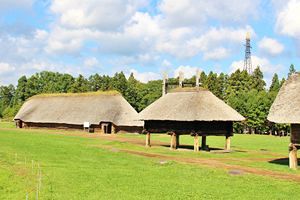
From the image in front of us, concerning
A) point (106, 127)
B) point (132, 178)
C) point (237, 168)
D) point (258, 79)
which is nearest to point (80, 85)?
point (258, 79)

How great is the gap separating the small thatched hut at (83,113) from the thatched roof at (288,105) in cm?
3371

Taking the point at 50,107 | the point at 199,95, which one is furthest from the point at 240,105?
the point at 199,95

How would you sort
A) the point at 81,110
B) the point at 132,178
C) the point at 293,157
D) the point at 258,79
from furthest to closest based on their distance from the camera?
the point at 258,79 < the point at 81,110 < the point at 293,157 < the point at 132,178

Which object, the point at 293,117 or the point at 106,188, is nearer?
the point at 106,188

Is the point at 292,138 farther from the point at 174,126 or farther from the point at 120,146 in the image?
the point at 120,146

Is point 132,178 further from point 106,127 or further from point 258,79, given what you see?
point 258,79

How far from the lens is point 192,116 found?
38531 mm

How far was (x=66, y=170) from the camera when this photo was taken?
2458 cm

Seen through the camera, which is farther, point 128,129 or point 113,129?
point 128,129

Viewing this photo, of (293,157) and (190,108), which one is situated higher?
(190,108)

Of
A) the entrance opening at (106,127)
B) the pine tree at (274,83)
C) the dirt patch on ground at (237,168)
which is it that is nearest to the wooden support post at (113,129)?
the entrance opening at (106,127)

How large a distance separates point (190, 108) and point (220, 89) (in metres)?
58.6

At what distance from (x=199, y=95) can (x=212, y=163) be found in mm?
12482

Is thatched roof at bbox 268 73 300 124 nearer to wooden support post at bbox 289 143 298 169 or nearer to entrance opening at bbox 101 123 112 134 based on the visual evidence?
wooden support post at bbox 289 143 298 169
